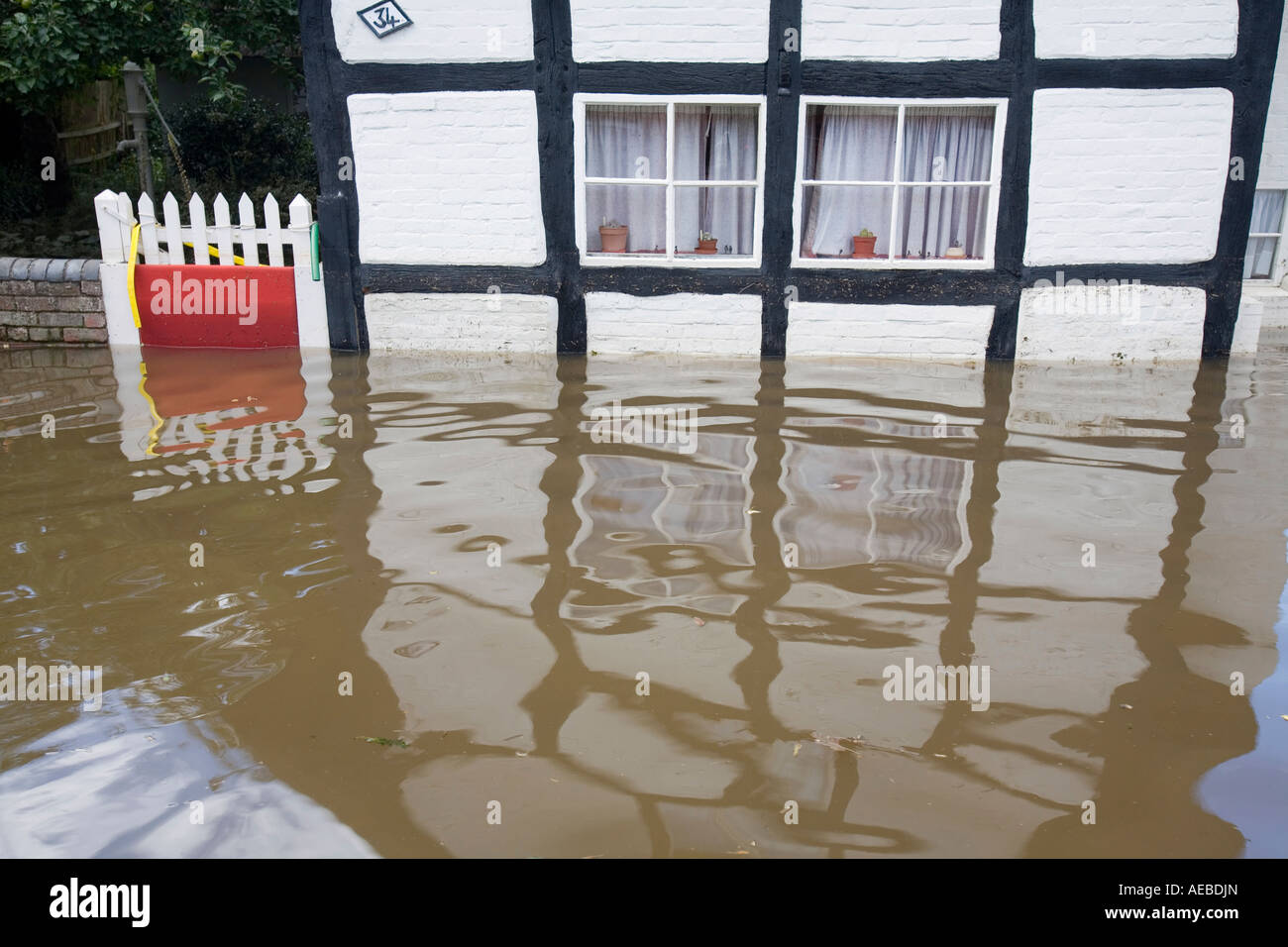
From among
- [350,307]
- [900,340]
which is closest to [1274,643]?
[900,340]

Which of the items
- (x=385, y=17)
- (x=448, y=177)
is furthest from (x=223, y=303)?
(x=385, y=17)

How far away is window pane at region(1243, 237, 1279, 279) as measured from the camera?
9.55 metres

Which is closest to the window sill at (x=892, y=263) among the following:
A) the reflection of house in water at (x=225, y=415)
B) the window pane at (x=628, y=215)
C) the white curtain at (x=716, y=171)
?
the white curtain at (x=716, y=171)

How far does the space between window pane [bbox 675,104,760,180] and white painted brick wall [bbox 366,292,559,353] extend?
1682 millimetres

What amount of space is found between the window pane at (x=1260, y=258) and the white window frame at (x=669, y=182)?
16.2 feet

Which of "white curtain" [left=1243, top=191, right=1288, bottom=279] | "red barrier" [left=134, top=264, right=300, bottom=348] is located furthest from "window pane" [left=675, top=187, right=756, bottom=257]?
"white curtain" [left=1243, top=191, right=1288, bottom=279]

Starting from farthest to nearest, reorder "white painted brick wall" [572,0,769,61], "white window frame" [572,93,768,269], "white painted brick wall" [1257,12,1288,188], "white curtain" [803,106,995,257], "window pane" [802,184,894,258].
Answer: "white painted brick wall" [1257,12,1288,188]
"window pane" [802,184,894,258]
"white curtain" [803,106,995,257]
"white window frame" [572,93,768,269]
"white painted brick wall" [572,0,769,61]

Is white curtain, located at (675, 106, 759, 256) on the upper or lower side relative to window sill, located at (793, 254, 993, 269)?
upper

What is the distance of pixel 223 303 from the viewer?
8797 millimetres

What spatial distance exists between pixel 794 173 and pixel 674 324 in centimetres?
160

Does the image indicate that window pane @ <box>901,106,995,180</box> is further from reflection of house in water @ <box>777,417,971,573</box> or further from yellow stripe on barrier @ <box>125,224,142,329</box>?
yellow stripe on barrier @ <box>125,224,142,329</box>

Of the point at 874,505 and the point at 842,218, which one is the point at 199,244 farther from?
the point at 874,505

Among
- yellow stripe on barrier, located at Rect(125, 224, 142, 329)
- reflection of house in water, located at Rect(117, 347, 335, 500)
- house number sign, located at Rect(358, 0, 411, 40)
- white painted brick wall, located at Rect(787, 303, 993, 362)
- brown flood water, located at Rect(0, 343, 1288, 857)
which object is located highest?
house number sign, located at Rect(358, 0, 411, 40)

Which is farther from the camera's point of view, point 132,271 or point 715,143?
point 132,271
